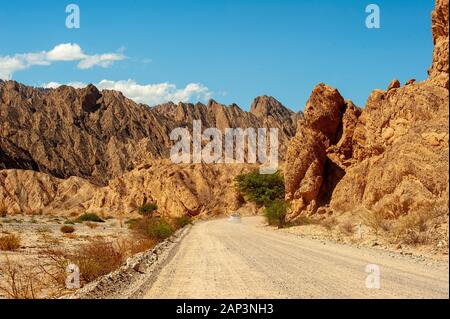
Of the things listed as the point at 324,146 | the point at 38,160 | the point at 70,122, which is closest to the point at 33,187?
the point at 38,160

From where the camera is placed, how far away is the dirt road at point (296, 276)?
9781 mm

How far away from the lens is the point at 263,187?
6438 centimetres

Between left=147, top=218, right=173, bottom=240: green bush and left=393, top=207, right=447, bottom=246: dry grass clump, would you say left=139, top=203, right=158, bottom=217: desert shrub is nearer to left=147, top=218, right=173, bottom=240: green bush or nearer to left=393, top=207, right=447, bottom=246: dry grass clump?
left=147, top=218, right=173, bottom=240: green bush

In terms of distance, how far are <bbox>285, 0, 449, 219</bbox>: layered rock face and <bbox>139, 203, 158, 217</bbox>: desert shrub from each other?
153 feet

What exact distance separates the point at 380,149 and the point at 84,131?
118605 mm

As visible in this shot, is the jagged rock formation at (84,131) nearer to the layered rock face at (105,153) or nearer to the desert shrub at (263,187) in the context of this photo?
the layered rock face at (105,153)

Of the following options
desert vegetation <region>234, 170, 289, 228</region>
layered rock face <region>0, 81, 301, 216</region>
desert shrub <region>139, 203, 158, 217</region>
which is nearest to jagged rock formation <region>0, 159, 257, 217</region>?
layered rock face <region>0, 81, 301, 216</region>

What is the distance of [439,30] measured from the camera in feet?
92.7

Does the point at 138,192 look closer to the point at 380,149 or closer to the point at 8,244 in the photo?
the point at 380,149

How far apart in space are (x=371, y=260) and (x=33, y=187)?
101 metres

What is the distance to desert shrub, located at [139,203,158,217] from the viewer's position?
8506 centimetres

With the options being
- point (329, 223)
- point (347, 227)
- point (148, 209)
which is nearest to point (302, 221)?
point (329, 223)

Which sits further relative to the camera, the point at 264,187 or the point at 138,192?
the point at 138,192
